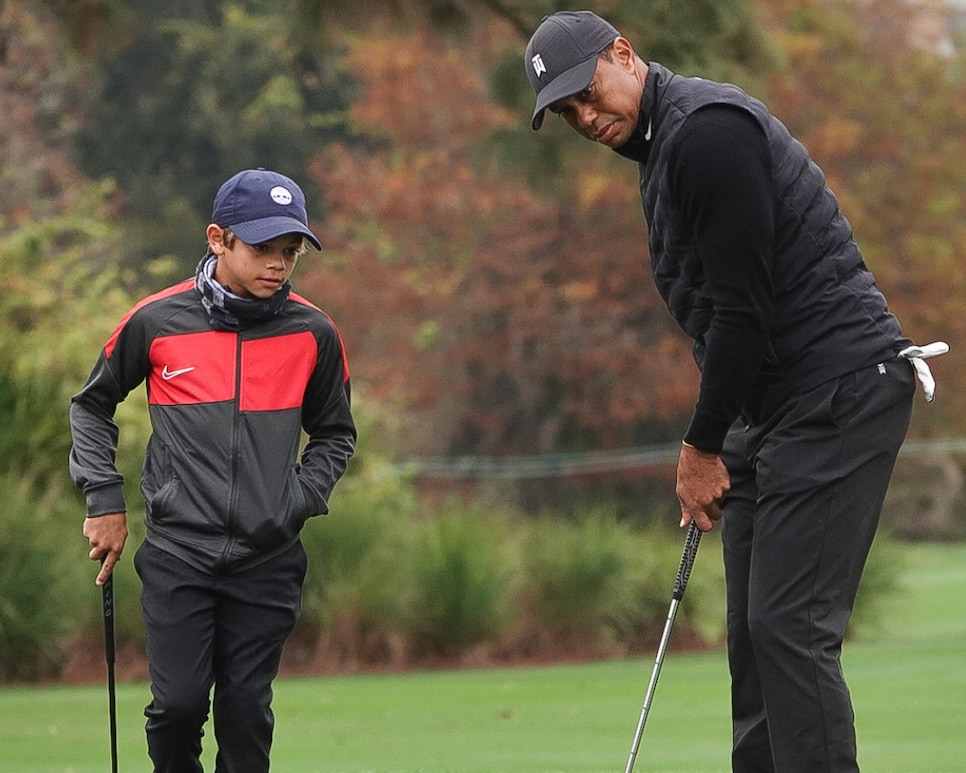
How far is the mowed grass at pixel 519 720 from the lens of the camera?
8.66m

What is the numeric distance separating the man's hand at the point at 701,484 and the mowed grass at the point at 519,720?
327 centimetres

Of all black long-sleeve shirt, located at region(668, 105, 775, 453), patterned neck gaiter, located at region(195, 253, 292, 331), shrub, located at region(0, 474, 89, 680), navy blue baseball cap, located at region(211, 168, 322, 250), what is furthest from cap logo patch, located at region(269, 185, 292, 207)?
shrub, located at region(0, 474, 89, 680)

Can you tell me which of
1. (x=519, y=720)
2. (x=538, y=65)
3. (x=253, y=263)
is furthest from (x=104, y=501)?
(x=519, y=720)

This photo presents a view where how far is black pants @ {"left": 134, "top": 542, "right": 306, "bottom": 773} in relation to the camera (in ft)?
16.6

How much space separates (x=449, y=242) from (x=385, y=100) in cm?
253

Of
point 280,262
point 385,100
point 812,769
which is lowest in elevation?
point 812,769

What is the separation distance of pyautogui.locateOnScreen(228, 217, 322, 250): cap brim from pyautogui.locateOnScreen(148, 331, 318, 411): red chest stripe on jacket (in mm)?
282

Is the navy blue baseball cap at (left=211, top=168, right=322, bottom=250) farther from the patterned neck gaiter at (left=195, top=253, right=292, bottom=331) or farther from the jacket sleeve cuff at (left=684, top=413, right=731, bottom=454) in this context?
the jacket sleeve cuff at (left=684, top=413, right=731, bottom=454)

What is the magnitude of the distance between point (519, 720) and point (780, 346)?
6.31 m

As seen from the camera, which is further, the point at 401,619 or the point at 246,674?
the point at 401,619

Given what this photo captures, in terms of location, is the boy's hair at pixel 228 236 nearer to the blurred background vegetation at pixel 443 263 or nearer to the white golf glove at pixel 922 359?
the white golf glove at pixel 922 359

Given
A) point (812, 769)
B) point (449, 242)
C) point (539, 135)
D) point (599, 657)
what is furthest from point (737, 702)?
point (449, 242)

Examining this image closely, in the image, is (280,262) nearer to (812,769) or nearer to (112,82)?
(812,769)

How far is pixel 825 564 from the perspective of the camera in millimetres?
4582
